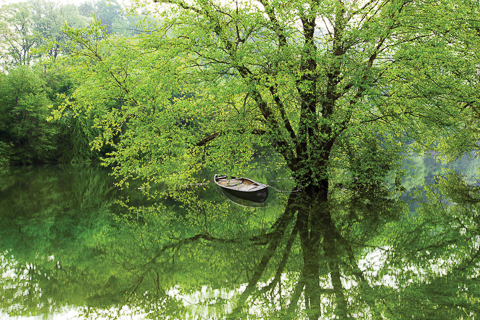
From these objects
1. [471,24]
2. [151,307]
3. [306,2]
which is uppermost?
[306,2]

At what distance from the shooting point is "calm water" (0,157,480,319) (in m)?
5.73

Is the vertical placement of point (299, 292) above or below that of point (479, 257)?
below

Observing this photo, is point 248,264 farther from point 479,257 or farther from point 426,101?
point 426,101

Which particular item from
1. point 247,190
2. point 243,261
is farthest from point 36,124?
point 243,261

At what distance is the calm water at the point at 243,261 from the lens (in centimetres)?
573

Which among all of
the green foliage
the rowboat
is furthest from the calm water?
the green foliage

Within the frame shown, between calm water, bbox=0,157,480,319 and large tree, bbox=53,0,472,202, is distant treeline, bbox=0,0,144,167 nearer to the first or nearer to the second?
large tree, bbox=53,0,472,202

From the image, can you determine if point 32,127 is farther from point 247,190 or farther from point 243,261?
point 243,261

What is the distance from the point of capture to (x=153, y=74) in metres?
12.3

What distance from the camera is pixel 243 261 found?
781 cm

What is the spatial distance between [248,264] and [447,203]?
10847mm

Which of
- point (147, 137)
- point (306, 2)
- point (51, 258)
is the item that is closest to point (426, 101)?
point (306, 2)

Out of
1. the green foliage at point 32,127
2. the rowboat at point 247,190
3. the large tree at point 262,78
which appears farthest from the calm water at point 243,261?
the green foliage at point 32,127

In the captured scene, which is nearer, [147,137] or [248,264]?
[248,264]
